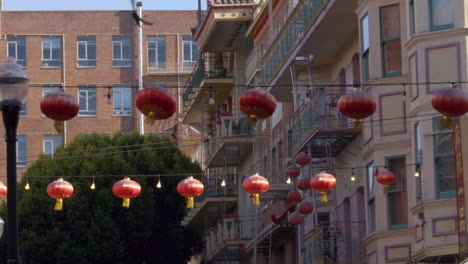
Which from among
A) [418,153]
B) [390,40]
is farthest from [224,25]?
[418,153]

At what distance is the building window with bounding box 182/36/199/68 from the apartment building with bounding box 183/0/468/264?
29.4m

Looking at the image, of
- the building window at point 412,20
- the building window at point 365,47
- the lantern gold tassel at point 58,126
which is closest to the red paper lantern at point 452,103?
the building window at point 412,20

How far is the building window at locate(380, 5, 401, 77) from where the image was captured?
3438 centimetres

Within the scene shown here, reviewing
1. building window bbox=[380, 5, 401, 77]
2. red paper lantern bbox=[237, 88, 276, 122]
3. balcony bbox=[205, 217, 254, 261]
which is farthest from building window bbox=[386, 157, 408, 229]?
balcony bbox=[205, 217, 254, 261]

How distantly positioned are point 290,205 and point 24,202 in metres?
18.8

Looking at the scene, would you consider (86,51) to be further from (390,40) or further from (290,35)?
(390,40)

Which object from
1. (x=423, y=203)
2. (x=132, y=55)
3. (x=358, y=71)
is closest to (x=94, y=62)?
(x=132, y=55)

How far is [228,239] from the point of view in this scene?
60375 millimetres

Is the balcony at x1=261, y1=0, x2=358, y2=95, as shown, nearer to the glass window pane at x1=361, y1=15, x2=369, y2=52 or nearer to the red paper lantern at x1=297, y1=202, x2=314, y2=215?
the glass window pane at x1=361, y1=15, x2=369, y2=52

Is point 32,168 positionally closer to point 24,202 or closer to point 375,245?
point 24,202

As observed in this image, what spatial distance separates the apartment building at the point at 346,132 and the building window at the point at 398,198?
0.10ft

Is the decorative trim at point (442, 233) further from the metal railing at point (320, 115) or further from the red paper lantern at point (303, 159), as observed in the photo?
the red paper lantern at point (303, 159)

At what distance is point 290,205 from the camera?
166 feet

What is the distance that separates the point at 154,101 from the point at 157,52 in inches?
2699
